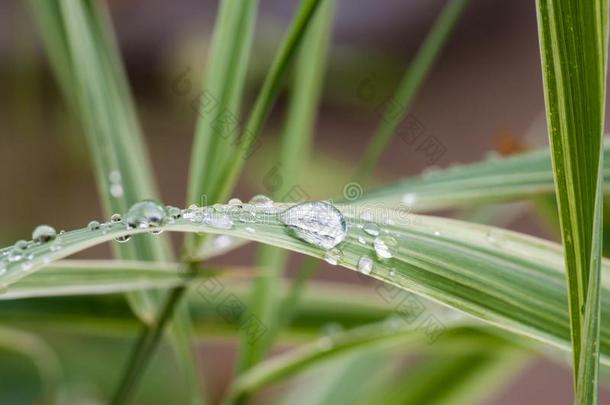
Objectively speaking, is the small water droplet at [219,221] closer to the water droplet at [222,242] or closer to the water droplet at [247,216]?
the water droplet at [247,216]

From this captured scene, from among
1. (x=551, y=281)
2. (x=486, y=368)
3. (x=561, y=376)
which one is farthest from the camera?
(x=561, y=376)

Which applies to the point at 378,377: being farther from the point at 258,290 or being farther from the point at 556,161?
the point at 556,161

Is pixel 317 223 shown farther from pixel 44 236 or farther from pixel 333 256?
pixel 44 236

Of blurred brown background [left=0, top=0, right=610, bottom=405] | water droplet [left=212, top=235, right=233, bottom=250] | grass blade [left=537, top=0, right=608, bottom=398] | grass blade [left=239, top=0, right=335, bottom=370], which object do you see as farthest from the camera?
blurred brown background [left=0, top=0, right=610, bottom=405]

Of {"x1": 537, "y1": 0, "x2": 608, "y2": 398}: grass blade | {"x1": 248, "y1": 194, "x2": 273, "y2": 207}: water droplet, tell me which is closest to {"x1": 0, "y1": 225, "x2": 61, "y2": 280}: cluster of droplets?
{"x1": 248, "y1": 194, "x2": 273, "y2": 207}: water droplet

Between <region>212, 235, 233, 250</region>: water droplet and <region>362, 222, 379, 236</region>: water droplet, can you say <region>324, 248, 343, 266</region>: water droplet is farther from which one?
<region>212, 235, 233, 250</region>: water droplet

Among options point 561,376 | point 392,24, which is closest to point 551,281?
point 561,376
